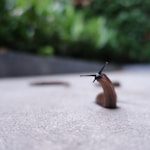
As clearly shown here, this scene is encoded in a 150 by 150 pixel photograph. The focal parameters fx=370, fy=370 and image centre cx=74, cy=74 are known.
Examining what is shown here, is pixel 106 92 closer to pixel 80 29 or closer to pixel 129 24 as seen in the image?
pixel 80 29

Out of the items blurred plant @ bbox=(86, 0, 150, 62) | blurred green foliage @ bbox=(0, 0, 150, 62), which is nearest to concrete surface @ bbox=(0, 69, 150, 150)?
blurred green foliage @ bbox=(0, 0, 150, 62)

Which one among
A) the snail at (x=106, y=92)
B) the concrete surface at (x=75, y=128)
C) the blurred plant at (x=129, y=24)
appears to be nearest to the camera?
the concrete surface at (x=75, y=128)

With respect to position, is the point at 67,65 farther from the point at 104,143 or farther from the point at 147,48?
the point at 104,143

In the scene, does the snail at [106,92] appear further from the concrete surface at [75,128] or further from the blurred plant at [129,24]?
the blurred plant at [129,24]

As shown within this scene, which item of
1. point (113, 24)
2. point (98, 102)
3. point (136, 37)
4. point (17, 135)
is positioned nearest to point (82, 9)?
point (113, 24)

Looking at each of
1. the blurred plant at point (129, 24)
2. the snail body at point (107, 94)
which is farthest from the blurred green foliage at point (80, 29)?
the snail body at point (107, 94)

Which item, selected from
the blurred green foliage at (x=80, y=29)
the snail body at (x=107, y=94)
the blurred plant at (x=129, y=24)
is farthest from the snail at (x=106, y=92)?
the blurred plant at (x=129, y=24)

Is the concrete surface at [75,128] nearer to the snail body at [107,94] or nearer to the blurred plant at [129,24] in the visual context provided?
the snail body at [107,94]

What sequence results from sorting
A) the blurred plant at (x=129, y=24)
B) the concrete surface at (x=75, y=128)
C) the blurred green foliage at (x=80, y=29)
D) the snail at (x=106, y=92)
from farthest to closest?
the blurred plant at (x=129, y=24), the blurred green foliage at (x=80, y=29), the snail at (x=106, y=92), the concrete surface at (x=75, y=128)

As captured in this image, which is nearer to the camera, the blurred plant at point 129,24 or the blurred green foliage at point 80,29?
the blurred green foliage at point 80,29
